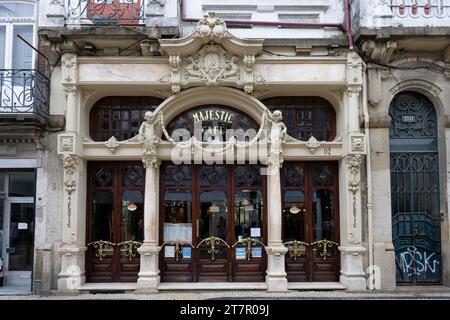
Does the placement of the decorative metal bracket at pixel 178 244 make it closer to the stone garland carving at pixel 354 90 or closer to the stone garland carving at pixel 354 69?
A: the stone garland carving at pixel 354 90

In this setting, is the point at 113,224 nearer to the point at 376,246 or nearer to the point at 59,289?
the point at 59,289

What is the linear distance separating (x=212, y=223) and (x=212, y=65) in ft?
12.2

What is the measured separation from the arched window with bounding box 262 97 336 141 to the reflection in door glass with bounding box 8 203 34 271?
639cm

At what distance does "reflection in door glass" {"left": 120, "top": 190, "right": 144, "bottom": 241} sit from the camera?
11.7 metres

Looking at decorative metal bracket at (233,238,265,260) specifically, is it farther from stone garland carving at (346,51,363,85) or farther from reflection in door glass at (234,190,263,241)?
stone garland carving at (346,51,363,85)

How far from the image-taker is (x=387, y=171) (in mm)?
11297

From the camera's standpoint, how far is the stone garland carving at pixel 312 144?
37.3 ft

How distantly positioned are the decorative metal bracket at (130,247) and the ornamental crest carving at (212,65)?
4.07 meters

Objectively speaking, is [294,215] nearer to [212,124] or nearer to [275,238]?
[275,238]
